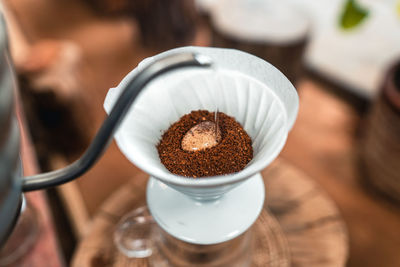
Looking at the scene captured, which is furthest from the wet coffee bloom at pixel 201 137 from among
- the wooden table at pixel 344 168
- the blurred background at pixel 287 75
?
the wooden table at pixel 344 168

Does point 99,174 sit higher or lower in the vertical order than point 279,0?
lower

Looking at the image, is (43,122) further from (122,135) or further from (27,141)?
(122,135)

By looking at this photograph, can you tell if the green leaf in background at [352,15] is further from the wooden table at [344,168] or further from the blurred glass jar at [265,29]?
the wooden table at [344,168]

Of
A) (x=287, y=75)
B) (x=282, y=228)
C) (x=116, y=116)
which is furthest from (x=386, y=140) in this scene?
(x=116, y=116)

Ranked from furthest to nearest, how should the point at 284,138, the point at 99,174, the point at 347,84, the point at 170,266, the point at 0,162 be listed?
the point at 347,84, the point at 99,174, the point at 170,266, the point at 284,138, the point at 0,162

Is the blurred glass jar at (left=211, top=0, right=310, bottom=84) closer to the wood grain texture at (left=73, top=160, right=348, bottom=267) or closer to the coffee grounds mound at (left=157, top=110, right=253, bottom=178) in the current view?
the wood grain texture at (left=73, top=160, right=348, bottom=267)

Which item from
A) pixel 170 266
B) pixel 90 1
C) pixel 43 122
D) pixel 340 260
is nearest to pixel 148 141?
pixel 170 266
